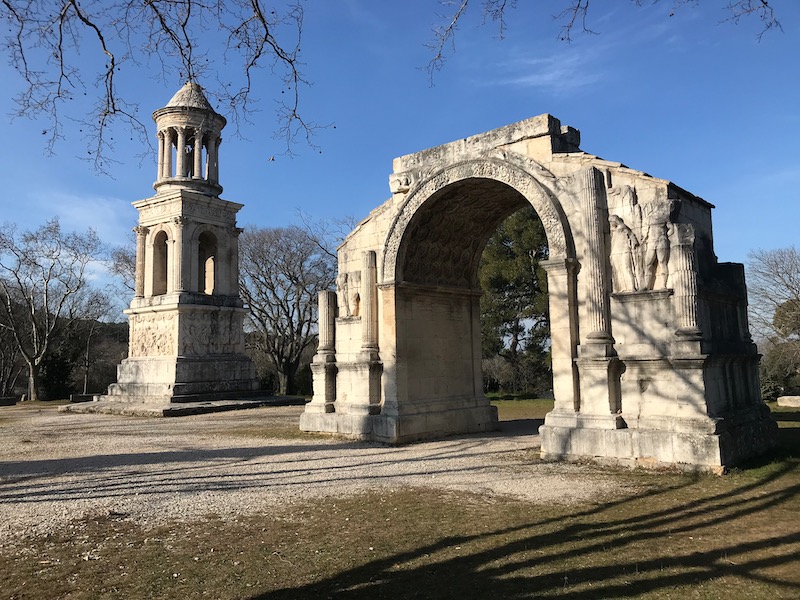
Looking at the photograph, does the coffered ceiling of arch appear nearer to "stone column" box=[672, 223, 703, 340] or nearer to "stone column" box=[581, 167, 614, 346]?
"stone column" box=[581, 167, 614, 346]

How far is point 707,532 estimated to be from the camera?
5.48 metres

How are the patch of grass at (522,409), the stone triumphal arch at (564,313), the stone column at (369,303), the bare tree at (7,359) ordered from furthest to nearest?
the bare tree at (7,359) → the patch of grass at (522,409) → the stone column at (369,303) → the stone triumphal arch at (564,313)

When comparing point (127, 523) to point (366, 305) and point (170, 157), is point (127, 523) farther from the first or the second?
point (170, 157)

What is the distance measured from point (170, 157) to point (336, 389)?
1479 cm

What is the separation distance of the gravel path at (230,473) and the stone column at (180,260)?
8.25 m

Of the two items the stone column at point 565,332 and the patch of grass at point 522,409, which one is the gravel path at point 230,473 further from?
the patch of grass at point 522,409

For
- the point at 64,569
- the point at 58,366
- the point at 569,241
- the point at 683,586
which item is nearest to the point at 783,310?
the point at 569,241

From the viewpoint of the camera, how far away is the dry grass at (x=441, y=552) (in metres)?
4.24

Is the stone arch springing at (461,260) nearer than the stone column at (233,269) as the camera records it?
Yes

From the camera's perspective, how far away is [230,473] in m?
8.89

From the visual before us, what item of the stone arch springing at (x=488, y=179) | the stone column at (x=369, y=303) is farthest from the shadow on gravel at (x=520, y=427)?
the stone arch springing at (x=488, y=179)

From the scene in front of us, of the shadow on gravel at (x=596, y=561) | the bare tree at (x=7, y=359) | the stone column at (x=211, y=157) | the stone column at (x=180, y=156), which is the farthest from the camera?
the bare tree at (x=7, y=359)

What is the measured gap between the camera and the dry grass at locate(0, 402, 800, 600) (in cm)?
424

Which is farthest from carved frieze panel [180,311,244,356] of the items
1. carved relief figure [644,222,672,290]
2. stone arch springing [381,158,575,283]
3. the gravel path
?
carved relief figure [644,222,672,290]
